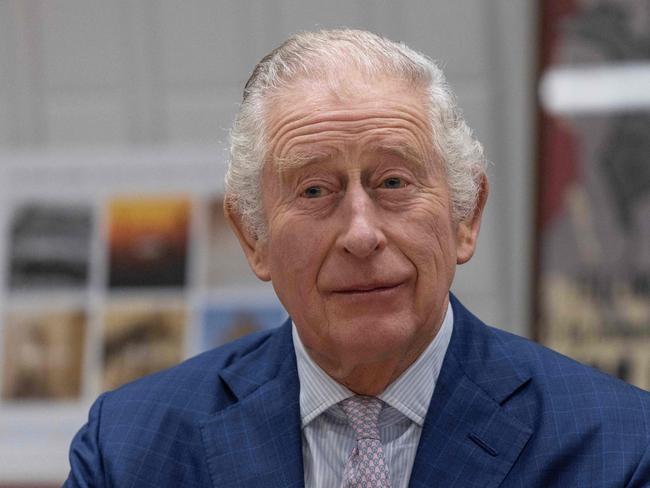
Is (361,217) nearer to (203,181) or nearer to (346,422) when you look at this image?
(346,422)

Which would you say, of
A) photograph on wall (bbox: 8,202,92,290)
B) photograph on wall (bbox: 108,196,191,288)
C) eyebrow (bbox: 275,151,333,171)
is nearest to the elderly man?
eyebrow (bbox: 275,151,333,171)

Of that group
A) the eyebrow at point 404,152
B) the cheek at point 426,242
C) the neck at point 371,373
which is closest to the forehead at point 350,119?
the eyebrow at point 404,152

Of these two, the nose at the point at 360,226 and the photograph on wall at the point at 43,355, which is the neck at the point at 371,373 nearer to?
the nose at the point at 360,226

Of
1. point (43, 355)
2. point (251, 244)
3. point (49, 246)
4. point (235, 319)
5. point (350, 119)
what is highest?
point (350, 119)

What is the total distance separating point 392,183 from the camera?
62.1 inches

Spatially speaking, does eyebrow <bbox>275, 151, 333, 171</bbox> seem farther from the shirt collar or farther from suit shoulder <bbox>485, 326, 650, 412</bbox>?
suit shoulder <bbox>485, 326, 650, 412</bbox>

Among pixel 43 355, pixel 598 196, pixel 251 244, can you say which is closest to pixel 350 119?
pixel 251 244

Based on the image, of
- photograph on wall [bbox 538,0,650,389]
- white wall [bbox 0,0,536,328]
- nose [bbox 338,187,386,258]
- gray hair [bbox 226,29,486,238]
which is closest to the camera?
nose [bbox 338,187,386,258]

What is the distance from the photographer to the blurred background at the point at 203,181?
3.21m

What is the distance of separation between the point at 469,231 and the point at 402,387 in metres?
0.27

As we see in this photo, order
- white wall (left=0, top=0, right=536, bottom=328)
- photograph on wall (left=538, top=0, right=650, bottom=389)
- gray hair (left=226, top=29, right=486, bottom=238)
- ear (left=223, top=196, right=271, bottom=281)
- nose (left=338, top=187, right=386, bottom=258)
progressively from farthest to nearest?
white wall (left=0, top=0, right=536, bottom=328), photograph on wall (left=538, top=0, right=650, bottom=389), ear (left=223, top=196, right=271, bottom=281), gray hair (left=226, top=29, right=486, bottom=238), nose (left=338, top=187, right=386, bottom=258)

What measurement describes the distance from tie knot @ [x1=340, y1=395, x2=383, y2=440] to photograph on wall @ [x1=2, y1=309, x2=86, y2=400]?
191cm

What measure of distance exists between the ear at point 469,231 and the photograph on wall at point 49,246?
195 cm

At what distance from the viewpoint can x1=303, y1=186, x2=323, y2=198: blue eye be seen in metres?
1.58
